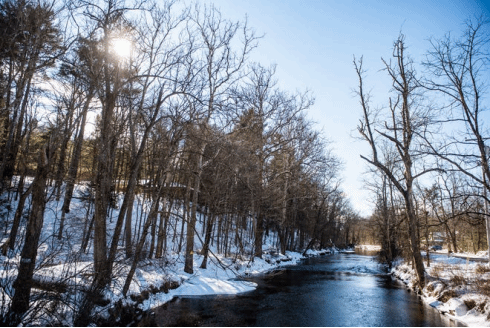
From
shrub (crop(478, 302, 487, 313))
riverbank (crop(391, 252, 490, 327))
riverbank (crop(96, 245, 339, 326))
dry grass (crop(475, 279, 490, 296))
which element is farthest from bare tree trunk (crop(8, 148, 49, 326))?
dry grass (crop(475, 279, 490, 296))

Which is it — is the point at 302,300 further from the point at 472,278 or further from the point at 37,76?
the point at 37,76

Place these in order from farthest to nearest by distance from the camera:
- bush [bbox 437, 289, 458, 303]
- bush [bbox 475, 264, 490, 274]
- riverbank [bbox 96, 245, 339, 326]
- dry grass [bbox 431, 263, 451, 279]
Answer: dry grass [bbox 431, 263, 451, 279] → bush [bbox 475, 264, 490, 274] → bush [bbox 437, 289, 458, 303] → riverbank [bbox 96, 245, 339, 326]

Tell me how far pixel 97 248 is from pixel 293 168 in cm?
1723

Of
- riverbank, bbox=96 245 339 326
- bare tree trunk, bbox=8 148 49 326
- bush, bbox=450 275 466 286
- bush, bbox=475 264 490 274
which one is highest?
bare tree trunk, bbox=8 148 49 326

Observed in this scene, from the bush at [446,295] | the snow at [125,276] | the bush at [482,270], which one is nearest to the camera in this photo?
the snow at [125,276]

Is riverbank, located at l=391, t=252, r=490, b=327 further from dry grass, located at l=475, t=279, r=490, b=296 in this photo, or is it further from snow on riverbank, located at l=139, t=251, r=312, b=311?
snow on riverbank, located at l=139, t=251, r=312, b=311

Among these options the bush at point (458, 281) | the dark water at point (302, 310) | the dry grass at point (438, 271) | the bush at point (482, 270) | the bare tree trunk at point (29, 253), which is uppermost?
the bare tree trunk at point (29, 253)

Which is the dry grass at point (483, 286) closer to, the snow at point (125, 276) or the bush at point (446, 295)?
the bush at point (446, 295)

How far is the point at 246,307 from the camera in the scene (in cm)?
1058

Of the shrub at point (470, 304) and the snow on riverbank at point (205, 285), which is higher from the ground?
the shrub at point (470, 304)

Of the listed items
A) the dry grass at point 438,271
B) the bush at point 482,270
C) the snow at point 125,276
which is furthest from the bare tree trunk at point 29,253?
the bush at point 482,270

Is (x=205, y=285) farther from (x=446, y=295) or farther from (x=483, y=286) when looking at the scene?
(x=483, y=286)

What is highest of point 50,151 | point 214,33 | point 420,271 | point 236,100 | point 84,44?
point 214,33

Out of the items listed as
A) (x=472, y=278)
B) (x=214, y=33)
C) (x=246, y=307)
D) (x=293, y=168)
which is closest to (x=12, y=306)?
(x=246, y=307)
